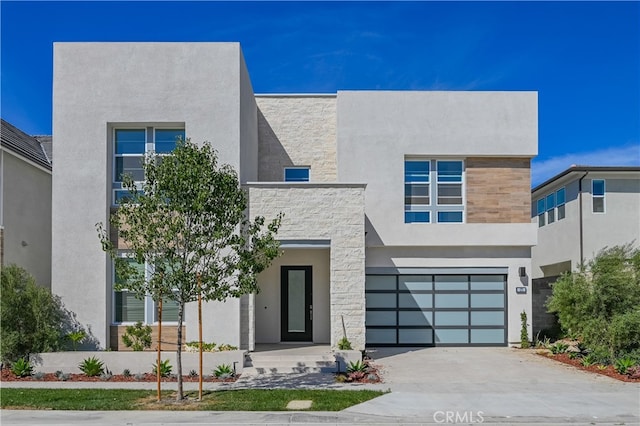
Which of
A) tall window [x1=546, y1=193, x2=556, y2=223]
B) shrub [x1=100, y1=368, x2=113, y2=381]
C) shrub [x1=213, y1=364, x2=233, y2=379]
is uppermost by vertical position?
tall window [x1=546, y1=193, x2=556, y2=223]

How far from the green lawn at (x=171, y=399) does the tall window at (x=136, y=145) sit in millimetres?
5476

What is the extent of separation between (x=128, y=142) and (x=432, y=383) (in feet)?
31.6

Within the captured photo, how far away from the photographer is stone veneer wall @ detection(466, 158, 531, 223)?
18.1 m

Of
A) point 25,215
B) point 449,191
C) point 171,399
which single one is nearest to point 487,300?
point 449,191

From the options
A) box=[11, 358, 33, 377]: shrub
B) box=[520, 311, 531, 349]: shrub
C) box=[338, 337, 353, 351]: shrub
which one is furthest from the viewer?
box=[520, 311, 531, 349]: shrub

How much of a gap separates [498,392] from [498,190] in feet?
27.3

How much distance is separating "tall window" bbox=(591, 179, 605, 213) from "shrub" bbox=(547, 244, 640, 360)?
6.56 metres

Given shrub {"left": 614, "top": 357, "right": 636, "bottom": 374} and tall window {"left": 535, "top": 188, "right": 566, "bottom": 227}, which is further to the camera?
tall window {"left": 535, "top": 188, "right": 566, "bottom": 227}

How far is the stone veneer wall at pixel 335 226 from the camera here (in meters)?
15.1

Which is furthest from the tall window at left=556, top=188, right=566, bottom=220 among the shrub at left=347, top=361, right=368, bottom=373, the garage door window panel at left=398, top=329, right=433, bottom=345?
the shrub at left=347, top=361, right=368, bottom=373

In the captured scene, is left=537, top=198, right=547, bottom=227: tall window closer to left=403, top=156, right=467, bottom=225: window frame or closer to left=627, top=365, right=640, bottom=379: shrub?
left=403, top=156, right=467, bottom=225: window frame

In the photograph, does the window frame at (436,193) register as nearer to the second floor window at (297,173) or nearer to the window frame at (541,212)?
the second floor window at (297,173)

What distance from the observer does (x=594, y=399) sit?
10797 mm

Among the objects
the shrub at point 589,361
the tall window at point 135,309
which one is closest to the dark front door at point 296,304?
the tall window at point 135,309
